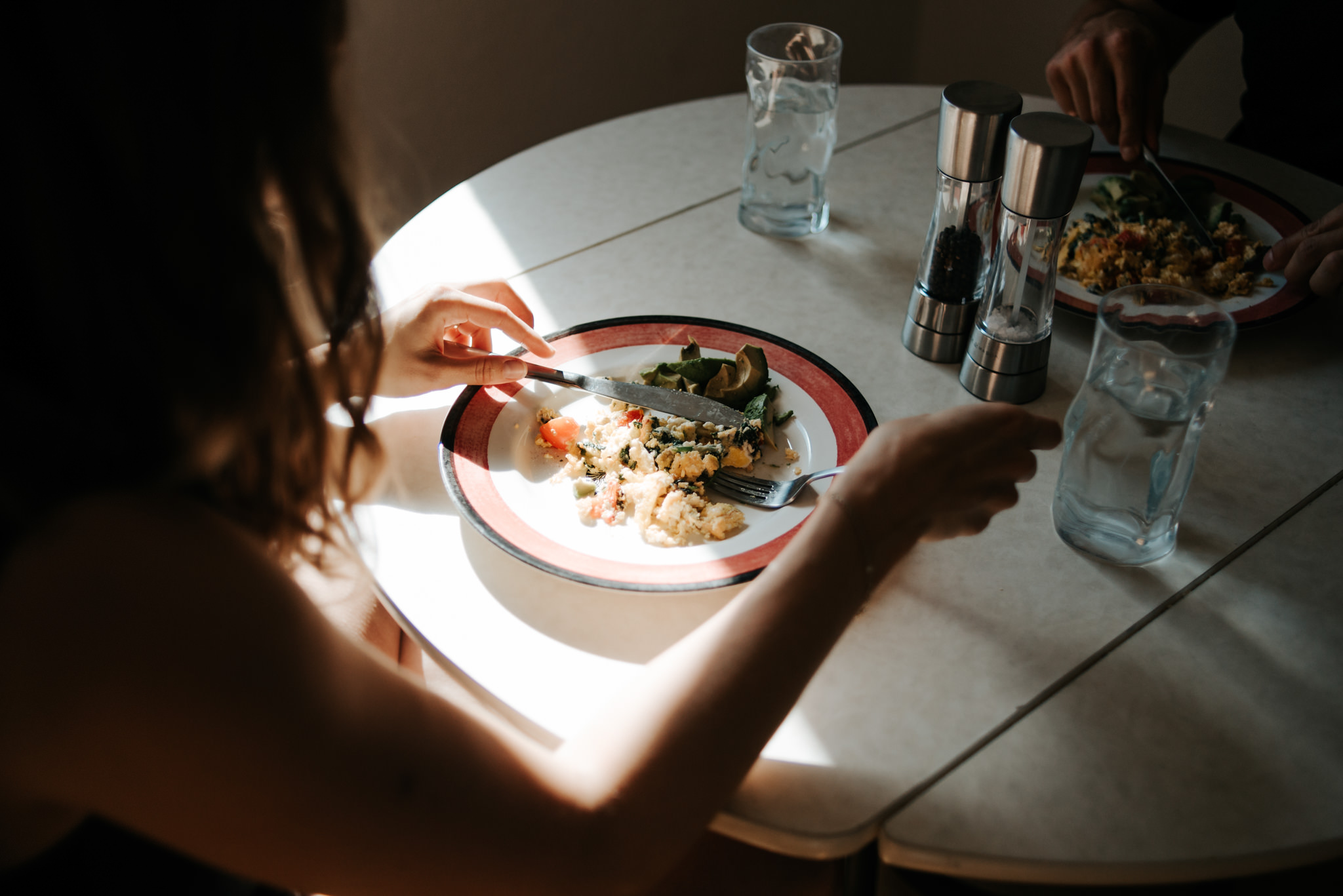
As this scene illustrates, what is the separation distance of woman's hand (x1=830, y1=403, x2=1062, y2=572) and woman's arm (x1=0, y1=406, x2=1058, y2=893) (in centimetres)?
12

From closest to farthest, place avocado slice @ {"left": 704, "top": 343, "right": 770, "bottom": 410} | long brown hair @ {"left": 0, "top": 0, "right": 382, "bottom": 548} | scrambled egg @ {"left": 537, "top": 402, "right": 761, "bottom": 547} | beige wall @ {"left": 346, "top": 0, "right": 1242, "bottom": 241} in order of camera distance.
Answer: long brown hair @ {"left": 0, "top": 0, "right": 382, "bottom": 548}, scrambled egg @ {"left": 537, "top": 402, "right": 761, "bottom": 547}, avocado slice @ {"left": 704, "top": 343, "right": 770, "bottom": 410}, beige wall @ {"left": 346, "top": 0, "right": 1242, "bottom": 241}

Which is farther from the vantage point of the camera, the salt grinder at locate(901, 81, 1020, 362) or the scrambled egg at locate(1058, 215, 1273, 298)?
the scrambled egg at locate(1058, 215, 1273, 298)

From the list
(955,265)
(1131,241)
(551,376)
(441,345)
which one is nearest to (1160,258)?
(1131,241)

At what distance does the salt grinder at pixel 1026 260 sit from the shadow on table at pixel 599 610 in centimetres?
40

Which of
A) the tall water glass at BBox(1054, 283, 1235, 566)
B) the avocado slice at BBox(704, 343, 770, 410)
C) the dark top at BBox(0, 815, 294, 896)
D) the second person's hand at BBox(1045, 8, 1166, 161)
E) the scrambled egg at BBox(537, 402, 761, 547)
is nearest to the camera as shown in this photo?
the dark top at BBox(0, 815, 294, 896)

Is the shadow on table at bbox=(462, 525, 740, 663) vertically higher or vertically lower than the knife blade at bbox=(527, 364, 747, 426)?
lower

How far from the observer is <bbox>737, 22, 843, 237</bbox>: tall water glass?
1189 mm

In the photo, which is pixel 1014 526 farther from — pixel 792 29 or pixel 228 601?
pixel 792 29

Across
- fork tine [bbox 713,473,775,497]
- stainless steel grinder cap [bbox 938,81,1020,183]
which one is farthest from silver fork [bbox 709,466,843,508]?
stainless steel grinder cap [bbox 938,81,1020,183]

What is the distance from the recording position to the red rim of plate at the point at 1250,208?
1.04 m

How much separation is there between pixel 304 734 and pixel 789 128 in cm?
98

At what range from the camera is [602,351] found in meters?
1.03

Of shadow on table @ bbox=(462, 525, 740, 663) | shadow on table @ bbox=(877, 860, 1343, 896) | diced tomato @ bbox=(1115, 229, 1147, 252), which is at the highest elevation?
diced tomato @ bbox=(1115, 229, 1147, 252)

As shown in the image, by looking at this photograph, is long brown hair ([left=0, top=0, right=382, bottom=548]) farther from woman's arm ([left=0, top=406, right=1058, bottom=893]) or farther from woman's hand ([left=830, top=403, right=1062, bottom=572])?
woman's hand ([left=830, top=403, right=1062, bottom=572])
